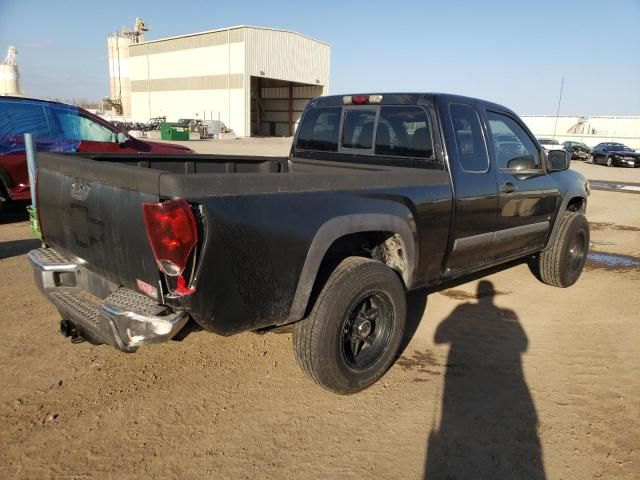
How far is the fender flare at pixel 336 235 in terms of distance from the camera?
8.84 feet

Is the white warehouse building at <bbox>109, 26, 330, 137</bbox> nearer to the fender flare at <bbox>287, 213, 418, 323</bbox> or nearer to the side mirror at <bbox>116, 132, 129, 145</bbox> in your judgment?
the side mirror at <bbox>116, 132, 129, 145</bbox>

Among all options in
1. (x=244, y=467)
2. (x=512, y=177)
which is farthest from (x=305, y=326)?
(x=512, y=177)

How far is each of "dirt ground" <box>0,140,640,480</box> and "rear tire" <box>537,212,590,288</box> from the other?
0.92 metres

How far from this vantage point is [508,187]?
4168 mm

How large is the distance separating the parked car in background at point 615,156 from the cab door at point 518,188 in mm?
29467

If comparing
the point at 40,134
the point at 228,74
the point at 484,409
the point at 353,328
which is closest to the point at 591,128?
the point at 228,74

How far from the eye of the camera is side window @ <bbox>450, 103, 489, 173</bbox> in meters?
3.78

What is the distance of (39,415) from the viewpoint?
2.82m

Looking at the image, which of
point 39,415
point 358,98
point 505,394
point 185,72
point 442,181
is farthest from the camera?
point 185,72

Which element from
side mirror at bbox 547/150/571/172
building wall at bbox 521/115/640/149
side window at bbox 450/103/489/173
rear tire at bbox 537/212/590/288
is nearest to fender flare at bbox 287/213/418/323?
side window at bbox 450/103/489/173

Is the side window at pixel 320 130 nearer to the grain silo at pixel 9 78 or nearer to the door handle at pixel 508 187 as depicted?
the door handle at pixel 508 187

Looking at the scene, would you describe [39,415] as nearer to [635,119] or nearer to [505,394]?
[505,394]

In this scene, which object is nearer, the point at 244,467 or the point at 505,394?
the point at 244,467

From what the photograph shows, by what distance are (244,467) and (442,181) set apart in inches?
91.5
